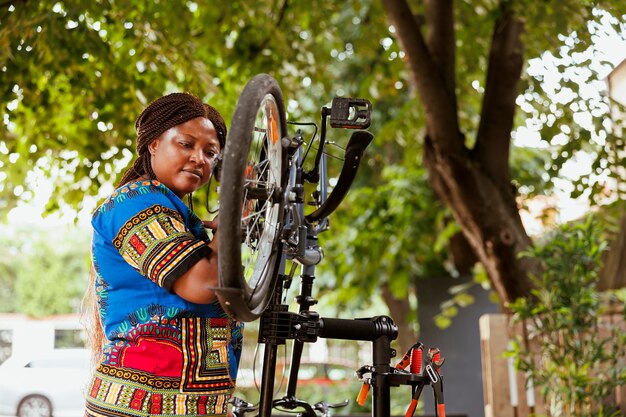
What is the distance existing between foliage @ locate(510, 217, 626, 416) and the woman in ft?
9.38

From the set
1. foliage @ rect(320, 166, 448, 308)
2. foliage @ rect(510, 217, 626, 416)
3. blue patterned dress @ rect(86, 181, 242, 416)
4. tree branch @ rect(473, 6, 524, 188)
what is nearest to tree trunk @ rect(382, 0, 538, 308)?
tree branch @ rect(473, 6, 524, 188)

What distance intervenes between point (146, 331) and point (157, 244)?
17 centimetres

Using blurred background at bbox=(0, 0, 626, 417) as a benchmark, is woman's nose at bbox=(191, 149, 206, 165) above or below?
below

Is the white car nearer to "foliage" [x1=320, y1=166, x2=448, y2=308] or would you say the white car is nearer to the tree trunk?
the tree trunk

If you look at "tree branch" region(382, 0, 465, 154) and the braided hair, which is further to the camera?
"tree branch" region(382, 0, 465, 154)

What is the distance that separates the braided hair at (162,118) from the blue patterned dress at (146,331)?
0.12 meters

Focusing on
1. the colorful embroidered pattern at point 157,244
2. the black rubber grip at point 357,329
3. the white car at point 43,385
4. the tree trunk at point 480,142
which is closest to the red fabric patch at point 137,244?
the colorful embroidered pattern at point 157,244

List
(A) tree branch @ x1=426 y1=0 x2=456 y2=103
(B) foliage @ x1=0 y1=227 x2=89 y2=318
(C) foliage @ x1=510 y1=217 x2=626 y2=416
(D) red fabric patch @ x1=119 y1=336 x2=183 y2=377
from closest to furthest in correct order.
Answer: (D) red fabric patch @ x1=119 y1=336 x2=183 y2=377
(C) foliage @ x1=510 y1=217 x2=626 y2=416
(A) tree branch @ x1=426 y1=0 x2=456 y2=103
(B) foliage @ x1=0 y1=227 x2=89 y2=318

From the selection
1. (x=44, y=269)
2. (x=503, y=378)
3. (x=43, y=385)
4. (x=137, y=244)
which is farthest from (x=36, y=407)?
(x=44, y=269)

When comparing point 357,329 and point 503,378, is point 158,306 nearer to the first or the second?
point 357,329

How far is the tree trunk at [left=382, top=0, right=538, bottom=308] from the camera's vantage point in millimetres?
4652

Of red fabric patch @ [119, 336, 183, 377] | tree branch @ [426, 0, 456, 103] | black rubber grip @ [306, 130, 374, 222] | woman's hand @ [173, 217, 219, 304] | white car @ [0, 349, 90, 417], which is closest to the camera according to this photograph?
woman's hand @ [173, 217, 219, 304]

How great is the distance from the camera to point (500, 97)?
4746mm

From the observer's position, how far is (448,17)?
4.82m
